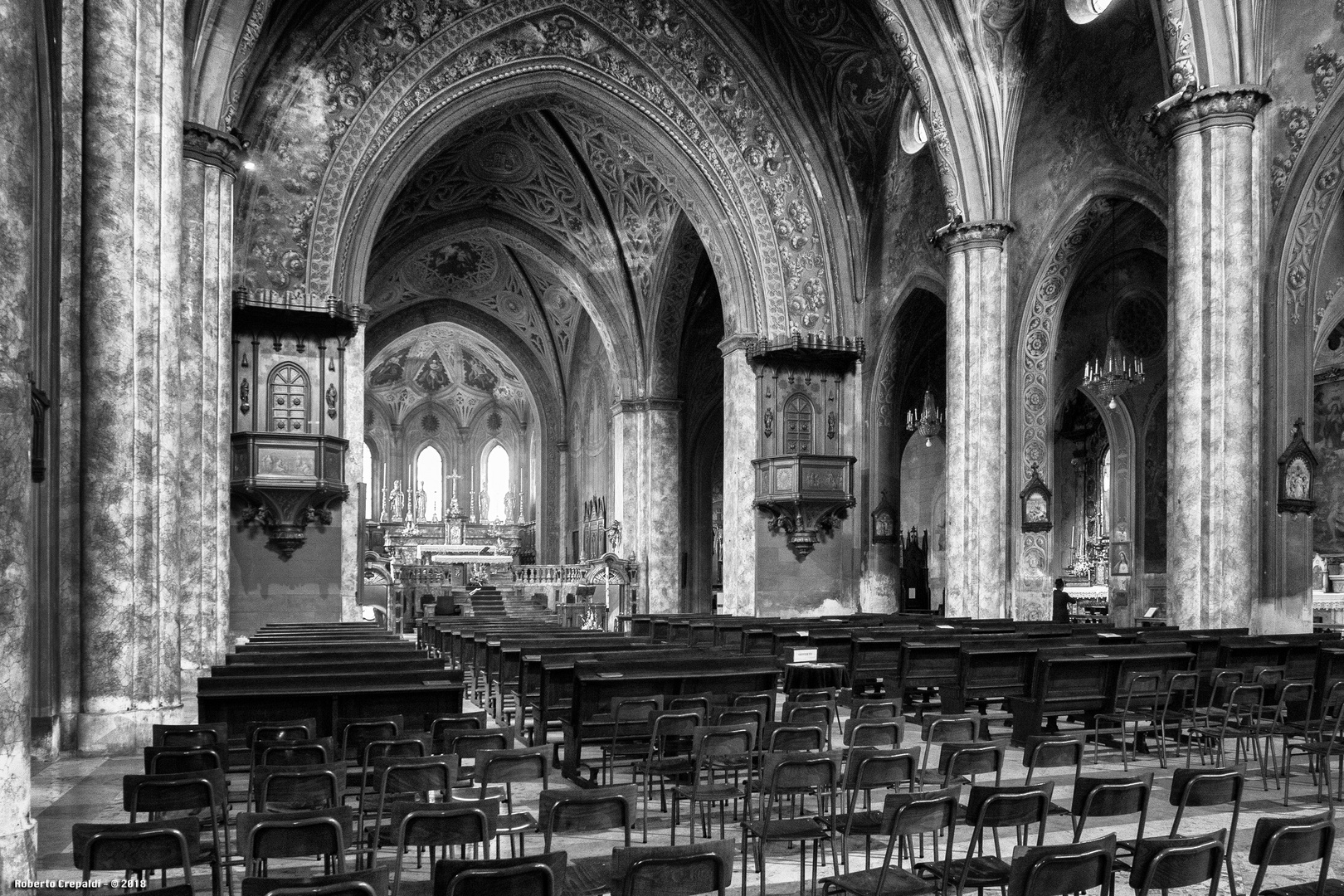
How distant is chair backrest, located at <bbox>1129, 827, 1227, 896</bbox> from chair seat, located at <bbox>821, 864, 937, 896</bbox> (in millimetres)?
989

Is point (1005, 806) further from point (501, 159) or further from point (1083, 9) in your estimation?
point (501, 159)

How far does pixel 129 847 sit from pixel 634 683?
5826 mm

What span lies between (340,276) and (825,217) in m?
10.4

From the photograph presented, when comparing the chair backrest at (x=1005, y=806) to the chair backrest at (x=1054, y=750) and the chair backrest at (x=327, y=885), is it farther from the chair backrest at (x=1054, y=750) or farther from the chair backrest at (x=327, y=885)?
the chair backrest at (x=327, y=885)

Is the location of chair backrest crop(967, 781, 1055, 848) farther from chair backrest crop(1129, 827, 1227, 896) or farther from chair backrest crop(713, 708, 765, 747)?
chair backrest crop(713, 708, 765, 747)

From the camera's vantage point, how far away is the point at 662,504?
106ft

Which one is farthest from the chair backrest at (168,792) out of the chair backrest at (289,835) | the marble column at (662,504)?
the marble column at (662,504)

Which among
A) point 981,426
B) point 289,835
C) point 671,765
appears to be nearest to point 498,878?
point 289,835

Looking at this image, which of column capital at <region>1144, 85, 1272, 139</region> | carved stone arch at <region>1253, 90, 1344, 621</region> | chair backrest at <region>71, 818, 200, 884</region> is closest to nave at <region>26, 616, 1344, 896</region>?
chair backrest at <region>71, 818, 200, 884</region>

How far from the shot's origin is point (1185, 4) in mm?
15547

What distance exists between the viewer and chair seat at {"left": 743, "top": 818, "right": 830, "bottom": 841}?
19.2 ft

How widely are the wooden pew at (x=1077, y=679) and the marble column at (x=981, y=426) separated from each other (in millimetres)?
8974

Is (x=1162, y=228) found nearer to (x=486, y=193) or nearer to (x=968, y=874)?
(x=486, y=193)

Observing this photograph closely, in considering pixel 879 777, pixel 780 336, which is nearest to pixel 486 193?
pixel 780 336
